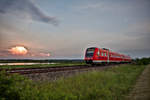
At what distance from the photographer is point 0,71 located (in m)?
3.87

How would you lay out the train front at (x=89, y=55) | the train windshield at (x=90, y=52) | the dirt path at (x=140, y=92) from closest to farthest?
the dirt path at (x=140, y=92)
the train front at (x=89, y=55)
the train windshield at (x=90, y=52)

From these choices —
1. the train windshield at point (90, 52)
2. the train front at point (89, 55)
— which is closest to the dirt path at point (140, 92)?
the train front at point (89, 55)

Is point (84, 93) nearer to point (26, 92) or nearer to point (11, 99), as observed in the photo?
point (26, 92)

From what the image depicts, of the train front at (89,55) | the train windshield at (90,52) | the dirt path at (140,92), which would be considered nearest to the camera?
the dirt path at (140,92)

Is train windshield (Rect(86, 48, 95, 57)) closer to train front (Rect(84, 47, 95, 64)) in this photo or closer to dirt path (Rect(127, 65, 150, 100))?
train front (Rect(84, 47, 95, 64))

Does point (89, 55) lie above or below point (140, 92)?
above

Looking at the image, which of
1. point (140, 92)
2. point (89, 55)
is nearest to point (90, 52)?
point (89, 55)

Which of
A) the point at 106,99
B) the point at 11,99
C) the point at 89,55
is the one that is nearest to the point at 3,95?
the point at 11,99

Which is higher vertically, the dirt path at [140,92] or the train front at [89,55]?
the train front at [89,55]

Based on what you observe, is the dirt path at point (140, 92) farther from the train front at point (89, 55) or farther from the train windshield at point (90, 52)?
the train windshield at point (90, 52)

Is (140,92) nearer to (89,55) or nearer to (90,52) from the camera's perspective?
(89,55)

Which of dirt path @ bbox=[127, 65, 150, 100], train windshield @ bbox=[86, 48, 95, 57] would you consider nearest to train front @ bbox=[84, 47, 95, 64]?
train windshield @ bbox=[86, 48, 95, 57]

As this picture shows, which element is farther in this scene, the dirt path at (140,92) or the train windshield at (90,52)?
the train windshield at (90,52)

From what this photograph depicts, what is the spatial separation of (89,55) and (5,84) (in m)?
18.7
